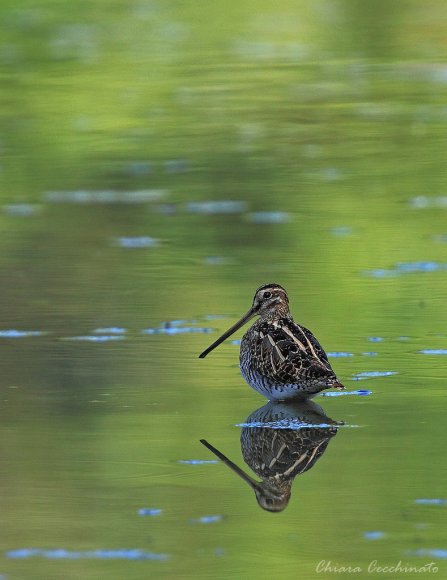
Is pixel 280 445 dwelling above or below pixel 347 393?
above

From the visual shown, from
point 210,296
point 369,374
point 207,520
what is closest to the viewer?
point 207,520

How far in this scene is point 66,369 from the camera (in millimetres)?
7289

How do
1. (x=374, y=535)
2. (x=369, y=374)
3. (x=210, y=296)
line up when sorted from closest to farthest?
(x=374, y=535), (x=369, y=374), (x=210, y=296)

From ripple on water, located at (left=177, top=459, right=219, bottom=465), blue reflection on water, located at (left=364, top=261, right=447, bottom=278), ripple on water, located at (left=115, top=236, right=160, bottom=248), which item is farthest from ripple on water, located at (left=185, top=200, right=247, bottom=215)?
ripple on water, located at (left=177, top=459, right=219, bottom=465)

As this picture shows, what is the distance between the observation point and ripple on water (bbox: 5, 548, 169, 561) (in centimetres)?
468

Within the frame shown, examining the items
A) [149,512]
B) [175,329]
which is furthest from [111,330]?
[149,512]

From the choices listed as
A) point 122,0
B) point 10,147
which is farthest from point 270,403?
point 122,0

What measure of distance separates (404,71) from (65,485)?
1310 centimetres

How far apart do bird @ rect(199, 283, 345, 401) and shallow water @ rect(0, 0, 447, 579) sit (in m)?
0.13

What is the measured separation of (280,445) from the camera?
19.4ft

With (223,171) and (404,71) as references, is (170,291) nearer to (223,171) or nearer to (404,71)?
(223,171)

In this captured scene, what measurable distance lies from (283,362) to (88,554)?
6.93ft

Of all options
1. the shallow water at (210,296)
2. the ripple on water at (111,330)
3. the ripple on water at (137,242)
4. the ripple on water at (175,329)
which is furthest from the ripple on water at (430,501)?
the ripple on water at (137,242)

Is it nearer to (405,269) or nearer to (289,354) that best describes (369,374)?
(289,354)
